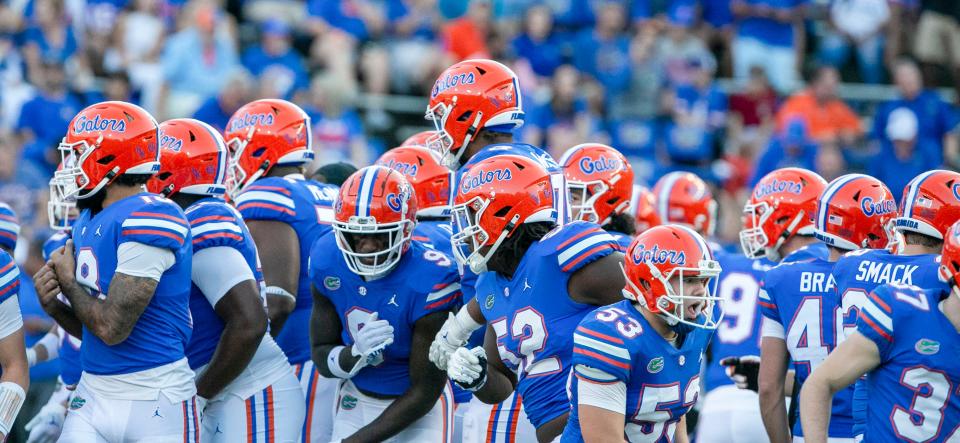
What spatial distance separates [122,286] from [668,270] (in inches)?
79.4

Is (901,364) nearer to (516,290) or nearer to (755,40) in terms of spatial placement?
(516,290)

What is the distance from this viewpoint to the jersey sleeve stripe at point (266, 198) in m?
5.90

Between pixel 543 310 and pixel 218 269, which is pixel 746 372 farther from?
pixel 218 269

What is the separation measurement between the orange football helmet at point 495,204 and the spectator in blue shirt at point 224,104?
7872mm

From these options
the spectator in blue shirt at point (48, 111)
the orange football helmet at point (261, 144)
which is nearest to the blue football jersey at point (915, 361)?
the orange football helmet at point (261, 144)

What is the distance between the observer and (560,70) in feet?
47.0

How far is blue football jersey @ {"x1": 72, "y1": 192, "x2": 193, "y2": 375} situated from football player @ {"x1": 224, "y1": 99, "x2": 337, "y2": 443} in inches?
34.5

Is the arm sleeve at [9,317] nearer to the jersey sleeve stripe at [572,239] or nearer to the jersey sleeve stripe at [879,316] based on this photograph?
the jersey sleeve stripe at [572,239]

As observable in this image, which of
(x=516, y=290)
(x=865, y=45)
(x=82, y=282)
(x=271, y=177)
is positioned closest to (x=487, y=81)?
(x=271, y=177)

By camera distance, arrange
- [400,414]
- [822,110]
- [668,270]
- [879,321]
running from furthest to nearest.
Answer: [822,110], [400,414], [668,270], [879,321]

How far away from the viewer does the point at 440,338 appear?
5059 mm

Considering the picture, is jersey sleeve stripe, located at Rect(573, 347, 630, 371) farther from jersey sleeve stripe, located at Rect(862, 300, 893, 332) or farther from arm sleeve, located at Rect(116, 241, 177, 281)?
arm sleeve, located at Rect(116, 241, 177, 281)

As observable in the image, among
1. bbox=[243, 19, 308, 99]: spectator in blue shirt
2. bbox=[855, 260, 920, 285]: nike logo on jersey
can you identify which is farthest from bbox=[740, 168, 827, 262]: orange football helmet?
bbox=[243, 19, 308, 99]: spectator in blue shirt

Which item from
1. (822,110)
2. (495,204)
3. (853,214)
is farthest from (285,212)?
(822,110)
